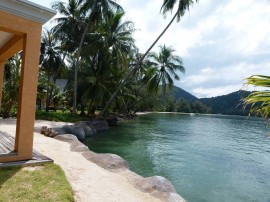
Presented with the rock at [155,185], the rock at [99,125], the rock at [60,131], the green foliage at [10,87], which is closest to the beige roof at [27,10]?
the rock at [155,185]

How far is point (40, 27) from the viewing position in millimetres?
6113

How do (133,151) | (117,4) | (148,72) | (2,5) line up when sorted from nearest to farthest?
1. (2,5)
2. (133,151)
3. (117,4)
4. (148,72)

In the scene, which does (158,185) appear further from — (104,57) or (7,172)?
(104,57)

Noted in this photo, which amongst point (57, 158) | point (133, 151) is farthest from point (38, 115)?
point (57, 158)

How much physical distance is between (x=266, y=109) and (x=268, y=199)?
6.43 metres

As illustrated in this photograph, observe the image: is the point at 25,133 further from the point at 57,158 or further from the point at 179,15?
the point at 179,15

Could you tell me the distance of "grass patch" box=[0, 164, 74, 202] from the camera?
4246 millimetres

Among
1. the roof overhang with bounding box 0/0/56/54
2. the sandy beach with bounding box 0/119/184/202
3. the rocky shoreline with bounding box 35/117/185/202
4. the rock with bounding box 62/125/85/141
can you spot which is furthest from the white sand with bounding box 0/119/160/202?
the rock with bounding box 62/125/85/141

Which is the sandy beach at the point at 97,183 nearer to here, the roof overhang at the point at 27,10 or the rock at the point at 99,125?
the roof overhang at the point at 27,10

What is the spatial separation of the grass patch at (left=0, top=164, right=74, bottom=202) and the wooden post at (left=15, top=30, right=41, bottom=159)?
0.58m

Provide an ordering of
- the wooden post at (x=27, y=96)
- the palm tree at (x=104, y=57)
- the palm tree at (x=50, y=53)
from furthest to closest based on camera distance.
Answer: the palm tree at (x=50, y=53)
the palm tree at (x=104, y=57)
the wooden post at (x=27, y=96)

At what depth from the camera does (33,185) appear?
185 inches

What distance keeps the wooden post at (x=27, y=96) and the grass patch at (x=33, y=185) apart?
1.92 ft

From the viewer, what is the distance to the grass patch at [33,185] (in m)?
4.25
